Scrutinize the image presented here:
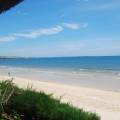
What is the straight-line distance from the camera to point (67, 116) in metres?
5.84

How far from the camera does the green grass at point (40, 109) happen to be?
5.83 metres

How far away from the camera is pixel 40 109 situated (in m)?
5.88

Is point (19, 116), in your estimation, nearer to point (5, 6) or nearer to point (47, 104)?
point (47, 104)

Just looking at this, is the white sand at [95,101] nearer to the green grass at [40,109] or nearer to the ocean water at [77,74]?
the green grass at [40,109]

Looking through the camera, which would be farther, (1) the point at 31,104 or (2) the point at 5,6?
(1) the point at 31,104

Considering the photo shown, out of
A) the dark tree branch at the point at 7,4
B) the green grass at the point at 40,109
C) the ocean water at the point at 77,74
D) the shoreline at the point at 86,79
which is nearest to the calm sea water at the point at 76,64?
the ocean water at the point at 77,74

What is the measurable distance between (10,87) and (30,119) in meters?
0.71

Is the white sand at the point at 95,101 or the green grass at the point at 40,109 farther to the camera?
the white sand at the point at 95,101

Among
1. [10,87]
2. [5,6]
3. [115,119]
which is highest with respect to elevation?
[5,6]

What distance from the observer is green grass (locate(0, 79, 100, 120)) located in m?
5.83

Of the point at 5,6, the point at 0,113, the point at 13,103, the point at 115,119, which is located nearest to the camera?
the point at 5,6

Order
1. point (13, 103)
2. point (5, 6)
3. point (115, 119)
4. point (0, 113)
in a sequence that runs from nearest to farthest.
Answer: point (5, 6)
point (0, 113)
point (13, 103)
point (115, 119)

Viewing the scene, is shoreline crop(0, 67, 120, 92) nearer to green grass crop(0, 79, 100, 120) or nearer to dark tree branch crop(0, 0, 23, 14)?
green grass crop(0, 79, 100, 120)

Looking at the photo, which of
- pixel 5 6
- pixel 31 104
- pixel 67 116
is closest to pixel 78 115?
pixel 67 116
